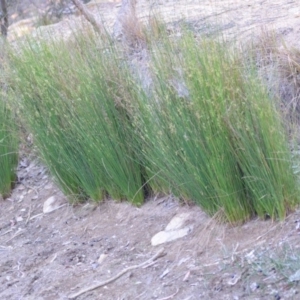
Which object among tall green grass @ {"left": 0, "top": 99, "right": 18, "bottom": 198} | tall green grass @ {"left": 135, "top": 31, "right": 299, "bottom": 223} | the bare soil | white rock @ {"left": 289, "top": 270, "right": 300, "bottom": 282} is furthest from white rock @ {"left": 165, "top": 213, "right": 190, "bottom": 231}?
tall green grass @ {"left": 0, "top": 99, "right": 18, "bottom": 198}

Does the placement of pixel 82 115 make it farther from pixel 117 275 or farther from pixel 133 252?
pixel 117 275

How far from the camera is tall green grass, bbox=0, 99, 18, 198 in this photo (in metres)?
5.30

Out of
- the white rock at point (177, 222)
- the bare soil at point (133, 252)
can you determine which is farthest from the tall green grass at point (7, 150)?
the white rock at point (177, 222)

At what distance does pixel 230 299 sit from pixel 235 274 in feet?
0.61

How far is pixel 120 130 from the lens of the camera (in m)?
4.40

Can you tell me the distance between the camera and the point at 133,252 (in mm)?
4012

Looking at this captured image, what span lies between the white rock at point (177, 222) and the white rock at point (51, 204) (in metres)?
1.23

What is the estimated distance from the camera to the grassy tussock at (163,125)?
354cm

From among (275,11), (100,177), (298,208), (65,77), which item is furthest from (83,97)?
(275,11)

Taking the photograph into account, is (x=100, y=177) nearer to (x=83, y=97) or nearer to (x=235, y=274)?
(x=83, y=97)

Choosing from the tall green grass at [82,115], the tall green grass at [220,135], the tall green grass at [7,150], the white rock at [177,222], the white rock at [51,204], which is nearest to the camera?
the tall green grass at [220,135]

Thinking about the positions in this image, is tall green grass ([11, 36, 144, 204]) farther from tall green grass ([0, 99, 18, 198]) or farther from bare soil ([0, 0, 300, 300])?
tall green grass ([0, 99, 18, 198])

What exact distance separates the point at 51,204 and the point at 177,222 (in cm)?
137

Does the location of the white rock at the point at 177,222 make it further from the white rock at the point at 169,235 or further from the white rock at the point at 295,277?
the white rock at the point at 295,277
